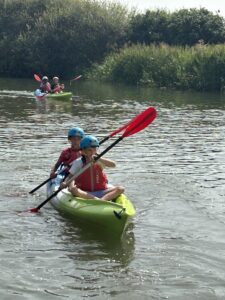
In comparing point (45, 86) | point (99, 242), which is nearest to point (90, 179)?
point (99, 242)

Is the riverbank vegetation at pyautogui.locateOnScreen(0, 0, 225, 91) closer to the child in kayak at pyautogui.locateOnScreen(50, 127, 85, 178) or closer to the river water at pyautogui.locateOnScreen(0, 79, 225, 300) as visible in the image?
the river water at pyautogui.locateOnScreen(0, 79, 225, 300)

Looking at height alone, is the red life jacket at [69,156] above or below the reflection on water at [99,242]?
above

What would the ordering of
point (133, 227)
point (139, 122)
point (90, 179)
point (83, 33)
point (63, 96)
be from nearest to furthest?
point (133, 227), point (90, 179), point (139, 122), point (63, 96), point (83, 33)

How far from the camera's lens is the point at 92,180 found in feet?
29.9

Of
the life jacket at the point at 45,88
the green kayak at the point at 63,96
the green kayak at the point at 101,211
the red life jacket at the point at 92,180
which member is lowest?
the green kayak at the point at 63,96

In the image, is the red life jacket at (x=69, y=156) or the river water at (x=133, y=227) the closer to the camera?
the river water at (x=133, y=227)

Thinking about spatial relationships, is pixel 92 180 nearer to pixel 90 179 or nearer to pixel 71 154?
pixel 90 179

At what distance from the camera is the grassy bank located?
34.1 meters

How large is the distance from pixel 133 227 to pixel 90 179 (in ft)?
3.36

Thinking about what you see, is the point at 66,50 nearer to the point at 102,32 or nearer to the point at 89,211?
the point at 102,32

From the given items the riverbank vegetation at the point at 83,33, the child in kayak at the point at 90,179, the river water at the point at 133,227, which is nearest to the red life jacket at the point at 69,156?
the river water at the point at 133,227

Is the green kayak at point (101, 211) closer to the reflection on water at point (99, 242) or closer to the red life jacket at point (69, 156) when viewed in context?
the reflection on water at point (99, 242)

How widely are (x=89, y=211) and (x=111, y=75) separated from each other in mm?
33295

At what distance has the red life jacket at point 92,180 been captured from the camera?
9.10 metres
